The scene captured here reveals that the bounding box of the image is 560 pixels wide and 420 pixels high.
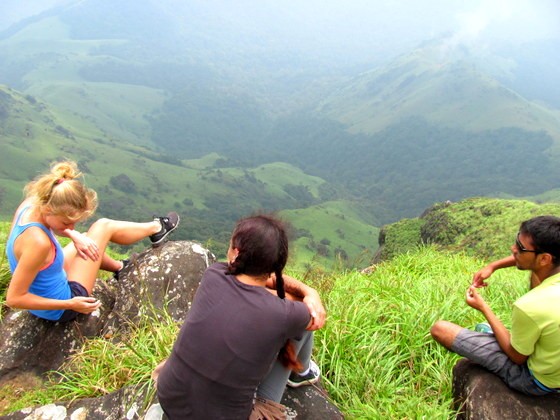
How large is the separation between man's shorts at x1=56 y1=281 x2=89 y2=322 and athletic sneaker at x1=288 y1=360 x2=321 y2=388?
2671 mm

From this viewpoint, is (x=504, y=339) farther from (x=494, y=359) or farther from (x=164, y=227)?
(x=164, y=227)

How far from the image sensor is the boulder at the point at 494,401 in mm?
3826

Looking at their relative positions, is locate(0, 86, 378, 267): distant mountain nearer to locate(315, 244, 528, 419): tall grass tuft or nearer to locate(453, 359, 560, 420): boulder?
locate(315, 244, 528, 419): tall grass tuft

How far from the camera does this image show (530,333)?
12.3 ft

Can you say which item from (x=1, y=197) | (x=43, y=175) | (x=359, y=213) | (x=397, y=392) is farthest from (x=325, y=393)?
(x=359, y=213)

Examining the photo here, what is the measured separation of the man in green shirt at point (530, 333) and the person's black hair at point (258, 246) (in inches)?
86.4

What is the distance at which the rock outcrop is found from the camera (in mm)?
3811

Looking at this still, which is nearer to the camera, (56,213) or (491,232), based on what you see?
(56,213)

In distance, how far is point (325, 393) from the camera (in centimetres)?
418

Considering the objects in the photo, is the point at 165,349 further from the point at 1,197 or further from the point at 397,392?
the point at 1,197

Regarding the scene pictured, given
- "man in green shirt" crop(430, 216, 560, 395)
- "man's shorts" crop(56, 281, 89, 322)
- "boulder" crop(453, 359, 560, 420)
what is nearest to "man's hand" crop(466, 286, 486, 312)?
"man in green shirt" crop(430, 216, 560, 395)

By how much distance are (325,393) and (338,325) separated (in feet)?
3.12

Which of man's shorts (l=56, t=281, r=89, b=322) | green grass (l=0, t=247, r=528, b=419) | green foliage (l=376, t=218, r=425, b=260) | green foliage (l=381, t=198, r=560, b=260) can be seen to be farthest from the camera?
green foliage (l=376, t=218, r=425, b=260)

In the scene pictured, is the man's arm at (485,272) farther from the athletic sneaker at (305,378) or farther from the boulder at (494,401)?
the athletic sneaker at (305,378)
